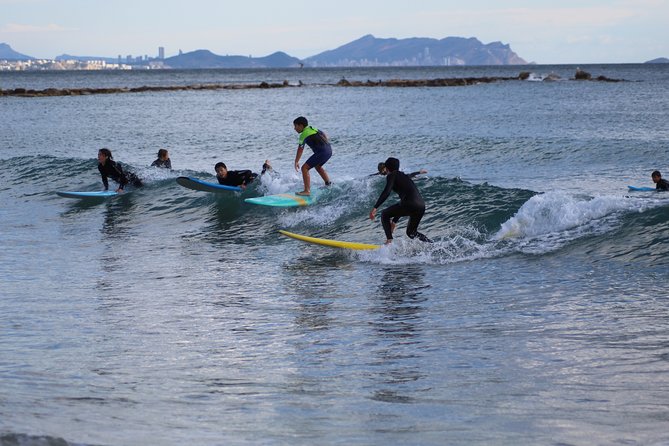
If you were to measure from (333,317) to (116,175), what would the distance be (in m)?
12.6

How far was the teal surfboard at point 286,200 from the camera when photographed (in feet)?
58.3

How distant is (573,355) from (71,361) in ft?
15.8

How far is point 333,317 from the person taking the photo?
969cm

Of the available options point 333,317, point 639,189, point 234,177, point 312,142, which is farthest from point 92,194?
point 639,189

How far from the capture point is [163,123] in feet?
168

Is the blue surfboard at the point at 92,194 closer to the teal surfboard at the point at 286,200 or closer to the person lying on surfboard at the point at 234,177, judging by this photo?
the person lying on surfboard at the point at 234,177

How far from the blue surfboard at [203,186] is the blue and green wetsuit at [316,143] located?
2.77 metres

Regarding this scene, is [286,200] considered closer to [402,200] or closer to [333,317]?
[402,200]

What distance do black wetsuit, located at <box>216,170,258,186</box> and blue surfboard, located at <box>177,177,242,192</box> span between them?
0.15m

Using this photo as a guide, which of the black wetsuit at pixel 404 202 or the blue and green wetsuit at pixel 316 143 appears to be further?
the blue and green wetsuit at pixel 316 143

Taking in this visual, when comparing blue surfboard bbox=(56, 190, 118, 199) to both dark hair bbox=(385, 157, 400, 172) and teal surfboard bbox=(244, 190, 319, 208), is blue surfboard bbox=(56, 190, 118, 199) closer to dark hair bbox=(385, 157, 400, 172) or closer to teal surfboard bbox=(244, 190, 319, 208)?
teal surfboard bbox=(244, 190, 319, 208)

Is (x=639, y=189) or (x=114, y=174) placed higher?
(x=114, y=174)

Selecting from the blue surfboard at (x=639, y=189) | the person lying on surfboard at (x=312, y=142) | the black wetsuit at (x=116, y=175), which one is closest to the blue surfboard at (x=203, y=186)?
the black wetsuit at (x=116, y=175)

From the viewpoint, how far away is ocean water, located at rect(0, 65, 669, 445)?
6.12 m
